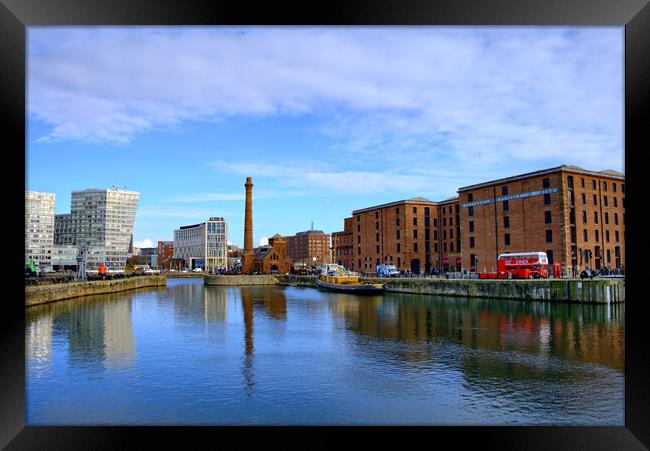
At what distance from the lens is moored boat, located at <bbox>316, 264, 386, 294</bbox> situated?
66000 mm

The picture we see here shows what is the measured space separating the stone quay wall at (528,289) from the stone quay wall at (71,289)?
42484 mm

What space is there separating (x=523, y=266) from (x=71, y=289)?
5546cm

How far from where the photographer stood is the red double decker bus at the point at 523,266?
51750 millimetres

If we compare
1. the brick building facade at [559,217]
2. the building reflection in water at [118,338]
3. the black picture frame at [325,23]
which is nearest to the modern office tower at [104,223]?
the building reflection in water at [118,338]

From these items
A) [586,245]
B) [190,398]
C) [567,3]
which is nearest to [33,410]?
[190,398]

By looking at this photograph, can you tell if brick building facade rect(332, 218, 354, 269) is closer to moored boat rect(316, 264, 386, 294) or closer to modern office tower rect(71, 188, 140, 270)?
moored boat rect(316, 264, 386, 294)

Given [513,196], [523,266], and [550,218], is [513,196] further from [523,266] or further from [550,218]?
[523,266]

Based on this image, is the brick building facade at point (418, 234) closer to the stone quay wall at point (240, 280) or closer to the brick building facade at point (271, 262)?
the stone quay wall at point (240, 280)

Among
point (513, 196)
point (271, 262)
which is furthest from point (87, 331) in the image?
point (271, 262)

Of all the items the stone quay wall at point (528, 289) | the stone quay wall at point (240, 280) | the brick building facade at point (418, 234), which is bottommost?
the stone quay wall at point (240, 280)

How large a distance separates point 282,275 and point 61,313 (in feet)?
243

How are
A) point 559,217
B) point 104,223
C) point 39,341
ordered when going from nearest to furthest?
point 39,341 → point 559,217 → point 104,223

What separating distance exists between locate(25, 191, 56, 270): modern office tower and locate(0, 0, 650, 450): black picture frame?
394 ft

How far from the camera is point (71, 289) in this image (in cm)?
6009
